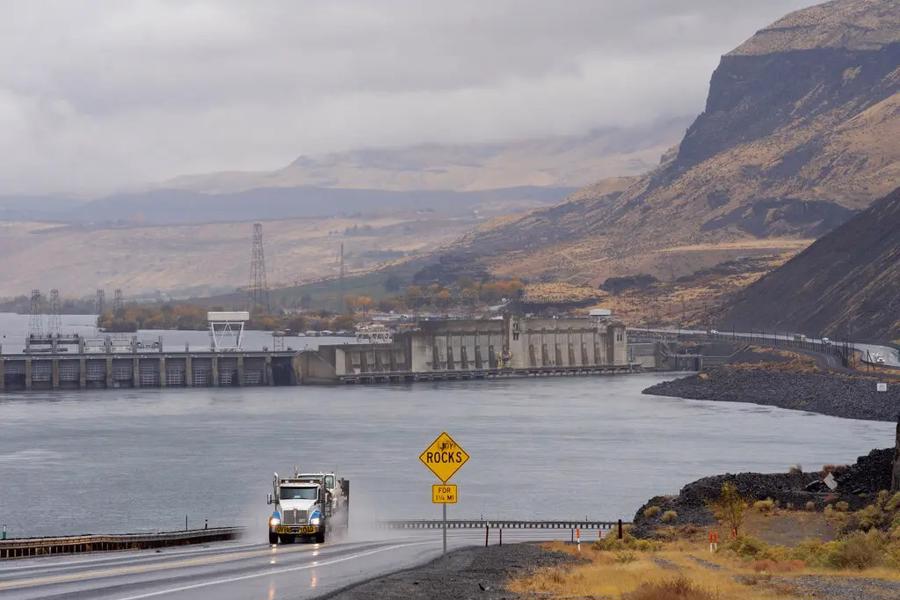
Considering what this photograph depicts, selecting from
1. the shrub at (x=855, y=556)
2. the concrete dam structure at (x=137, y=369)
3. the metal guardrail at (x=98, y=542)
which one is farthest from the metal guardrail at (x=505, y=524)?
the concrete dam structure at (x=137, y=369)

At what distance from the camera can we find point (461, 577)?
1289 inches

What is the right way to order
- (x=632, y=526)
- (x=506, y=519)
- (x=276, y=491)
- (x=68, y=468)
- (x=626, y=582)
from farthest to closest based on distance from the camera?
(x=68, y=468), (x=506, y=519), (x=632, y=526), (x=276, y=491), (x=626, y=582)

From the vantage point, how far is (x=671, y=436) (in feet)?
372

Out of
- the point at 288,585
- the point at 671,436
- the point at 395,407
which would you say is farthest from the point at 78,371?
the point at 288,585

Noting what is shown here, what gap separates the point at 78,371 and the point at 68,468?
94.7m

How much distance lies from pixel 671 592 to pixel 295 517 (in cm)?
2182

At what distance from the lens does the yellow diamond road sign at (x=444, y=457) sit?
38.6 m

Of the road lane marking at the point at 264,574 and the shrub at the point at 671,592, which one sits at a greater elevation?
the shrub at the point at 671,592

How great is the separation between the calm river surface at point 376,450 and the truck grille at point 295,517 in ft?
60.8

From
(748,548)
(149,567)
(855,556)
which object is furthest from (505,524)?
(149,567)

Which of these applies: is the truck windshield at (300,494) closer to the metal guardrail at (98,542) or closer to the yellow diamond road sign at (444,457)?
the metal guardrail at (98,542)

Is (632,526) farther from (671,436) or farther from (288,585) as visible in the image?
(671,436)

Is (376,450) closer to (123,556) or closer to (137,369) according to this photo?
(123,556)

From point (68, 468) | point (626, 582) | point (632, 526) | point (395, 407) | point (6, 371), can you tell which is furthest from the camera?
point (6, 371)
